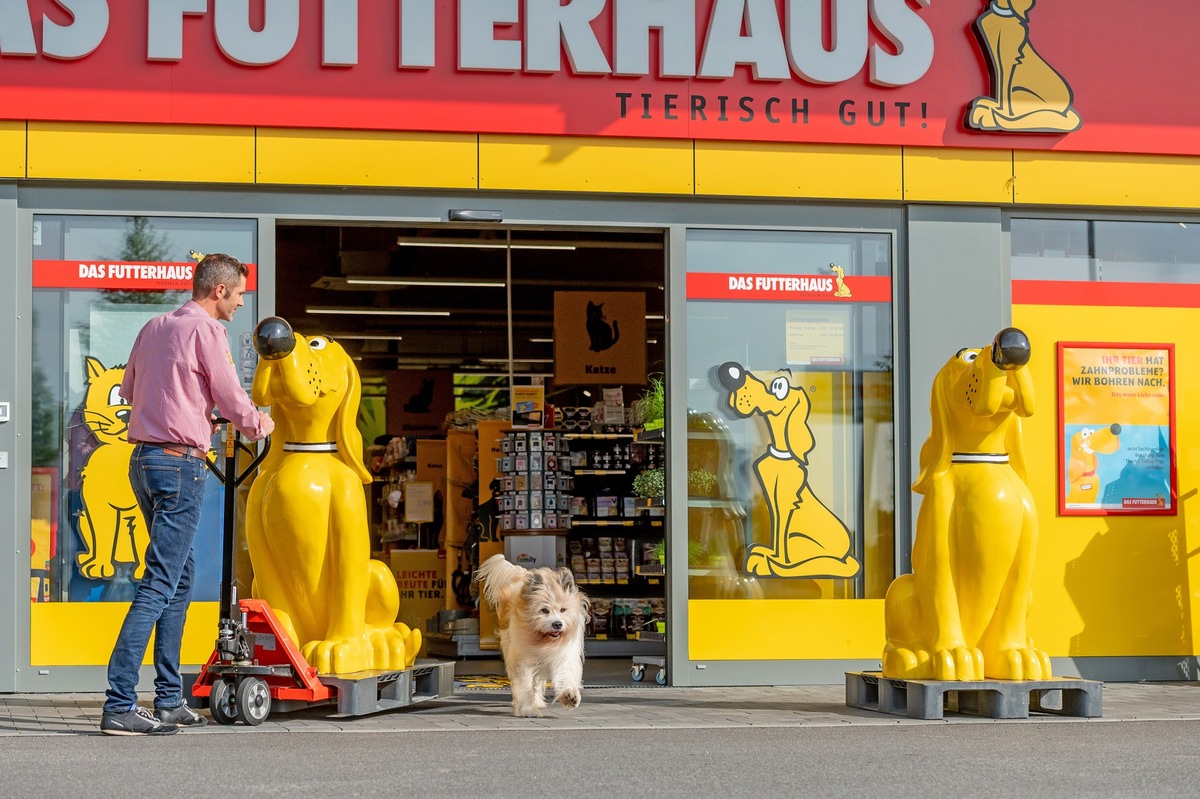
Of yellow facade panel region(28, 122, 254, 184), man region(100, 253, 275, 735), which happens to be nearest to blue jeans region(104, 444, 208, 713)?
man region(100, 253, 275, 735)

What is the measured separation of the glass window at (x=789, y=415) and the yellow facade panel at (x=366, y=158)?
144 centimetres

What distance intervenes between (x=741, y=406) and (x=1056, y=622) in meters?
2.26

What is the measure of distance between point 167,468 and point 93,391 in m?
2.38

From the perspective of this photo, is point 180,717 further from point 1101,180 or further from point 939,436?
point 1101,180

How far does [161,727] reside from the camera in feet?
22.0

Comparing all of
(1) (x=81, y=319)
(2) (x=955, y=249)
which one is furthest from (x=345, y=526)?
(2) (x=955, y=249)

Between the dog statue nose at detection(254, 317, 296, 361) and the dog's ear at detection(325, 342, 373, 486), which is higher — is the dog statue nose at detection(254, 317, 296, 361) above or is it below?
above

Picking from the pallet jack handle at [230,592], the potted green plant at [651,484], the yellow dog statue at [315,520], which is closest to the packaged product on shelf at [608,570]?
the potted green plant at [651,484]

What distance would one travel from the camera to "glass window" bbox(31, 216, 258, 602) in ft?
29.2

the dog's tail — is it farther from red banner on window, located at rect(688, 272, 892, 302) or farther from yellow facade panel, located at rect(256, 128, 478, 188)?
→ yellow facade panel, located at rect(256, 128, 478, 188)

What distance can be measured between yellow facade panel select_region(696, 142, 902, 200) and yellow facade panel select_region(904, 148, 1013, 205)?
3.9 inches

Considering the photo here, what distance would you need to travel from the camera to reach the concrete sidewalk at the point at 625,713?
7270 millimetres

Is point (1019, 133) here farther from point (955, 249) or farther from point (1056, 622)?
point (1056, 622)

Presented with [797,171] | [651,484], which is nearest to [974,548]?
[797,171]
